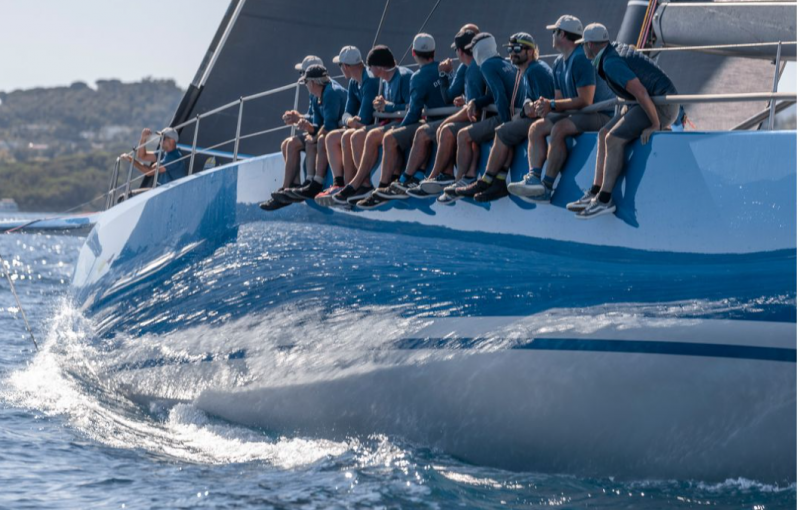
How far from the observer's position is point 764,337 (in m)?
4.45

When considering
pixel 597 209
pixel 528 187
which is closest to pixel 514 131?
pixel 528 187

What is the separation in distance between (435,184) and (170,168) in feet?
15.2

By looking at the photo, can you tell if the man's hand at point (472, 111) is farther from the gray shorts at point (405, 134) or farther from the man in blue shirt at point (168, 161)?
the man in blue shirt at point (168, 161)

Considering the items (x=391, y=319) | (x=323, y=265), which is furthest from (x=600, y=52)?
(x=323, y=265)

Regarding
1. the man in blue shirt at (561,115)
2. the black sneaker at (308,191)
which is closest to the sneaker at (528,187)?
the man in blue shirt at (561,115)

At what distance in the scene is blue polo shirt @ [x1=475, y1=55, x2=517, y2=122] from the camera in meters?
5.52

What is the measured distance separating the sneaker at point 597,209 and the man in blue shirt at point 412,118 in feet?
4.75

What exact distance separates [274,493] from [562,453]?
1.36 metres

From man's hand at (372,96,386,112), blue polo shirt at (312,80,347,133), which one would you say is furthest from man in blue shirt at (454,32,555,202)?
blue polo shirt at (312,80,347,133)

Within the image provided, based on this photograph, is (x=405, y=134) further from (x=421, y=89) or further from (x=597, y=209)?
(x=597, y=209)

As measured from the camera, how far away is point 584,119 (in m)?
5.25

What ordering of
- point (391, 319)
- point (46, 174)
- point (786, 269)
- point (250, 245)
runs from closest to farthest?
point (786, 269)
point (391, 319)
point (250, 245)
point (46, 174)

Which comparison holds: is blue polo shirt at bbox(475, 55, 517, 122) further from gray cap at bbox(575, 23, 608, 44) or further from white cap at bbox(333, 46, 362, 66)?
white cap at bbox(333, 46, 362, 66)

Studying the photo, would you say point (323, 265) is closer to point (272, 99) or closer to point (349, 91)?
point (349, 91)
